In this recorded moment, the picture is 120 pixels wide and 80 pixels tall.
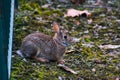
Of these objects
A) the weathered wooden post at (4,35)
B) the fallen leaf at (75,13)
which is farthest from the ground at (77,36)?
the weathered wooden post at (4,35)

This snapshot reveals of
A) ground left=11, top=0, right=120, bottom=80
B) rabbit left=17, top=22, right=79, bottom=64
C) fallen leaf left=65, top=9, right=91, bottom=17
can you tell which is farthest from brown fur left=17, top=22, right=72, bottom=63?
fallen leaf left=65, top=9, right=91, bottom=17

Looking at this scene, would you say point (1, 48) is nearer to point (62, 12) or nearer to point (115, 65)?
point (115, 65)

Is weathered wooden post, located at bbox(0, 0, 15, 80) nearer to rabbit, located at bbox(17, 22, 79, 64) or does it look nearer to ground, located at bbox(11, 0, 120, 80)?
ground, located at bbox(11, 0, 120, 80)

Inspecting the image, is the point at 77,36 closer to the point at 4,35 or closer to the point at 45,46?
the point at 45,46

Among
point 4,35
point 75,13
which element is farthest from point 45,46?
point 75,13

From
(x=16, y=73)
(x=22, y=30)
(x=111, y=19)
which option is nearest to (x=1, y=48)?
(x=16, y=73)

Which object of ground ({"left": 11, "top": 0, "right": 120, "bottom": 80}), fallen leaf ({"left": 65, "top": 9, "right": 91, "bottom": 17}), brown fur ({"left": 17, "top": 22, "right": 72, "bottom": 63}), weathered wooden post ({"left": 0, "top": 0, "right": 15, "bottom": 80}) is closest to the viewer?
weathered wooden post ({"left": 0, "top": 0, "right": 15, "bottom": 80})

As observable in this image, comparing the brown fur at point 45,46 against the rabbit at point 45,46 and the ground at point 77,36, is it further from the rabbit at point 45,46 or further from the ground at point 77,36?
the ground at point 77,36
